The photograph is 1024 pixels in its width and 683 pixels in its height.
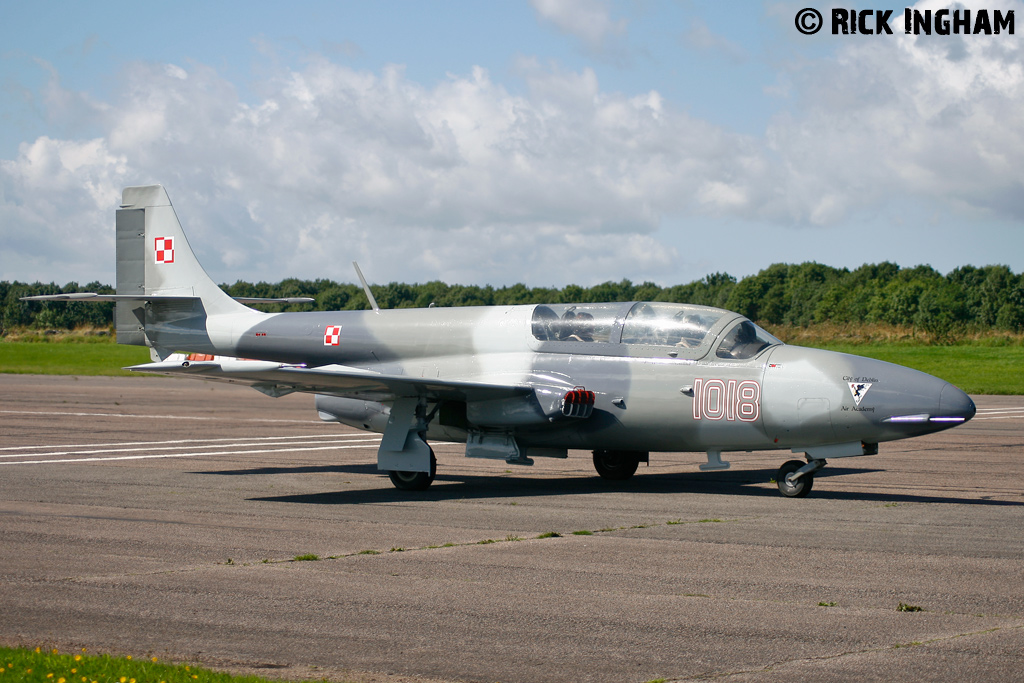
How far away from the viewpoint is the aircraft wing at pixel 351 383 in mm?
13172

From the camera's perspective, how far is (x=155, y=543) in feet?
31.9

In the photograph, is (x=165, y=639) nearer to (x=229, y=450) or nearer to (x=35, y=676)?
(x=35, y=676)

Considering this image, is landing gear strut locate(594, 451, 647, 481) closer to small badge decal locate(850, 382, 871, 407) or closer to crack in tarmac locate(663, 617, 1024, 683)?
small badge decal locate(850, 382, 871, 407)

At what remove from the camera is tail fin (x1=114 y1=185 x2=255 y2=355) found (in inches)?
675

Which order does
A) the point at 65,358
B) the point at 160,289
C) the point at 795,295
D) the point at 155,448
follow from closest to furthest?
1. the point at 160,289
2. the point at 155,448
3. the point at 65,358
4. the point at 795,295

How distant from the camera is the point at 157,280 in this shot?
17578 millimetres

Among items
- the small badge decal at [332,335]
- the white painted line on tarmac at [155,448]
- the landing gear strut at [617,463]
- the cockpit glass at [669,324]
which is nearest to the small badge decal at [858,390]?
the cockpit glass at [669,324]

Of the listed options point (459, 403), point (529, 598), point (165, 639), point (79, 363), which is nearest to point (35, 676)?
point (165, 639)

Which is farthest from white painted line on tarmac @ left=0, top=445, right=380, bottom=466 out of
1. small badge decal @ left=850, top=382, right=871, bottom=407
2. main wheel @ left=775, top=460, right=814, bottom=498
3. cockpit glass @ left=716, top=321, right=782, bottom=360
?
small badge decal @ left=850, top=382, right=871, bottom=407

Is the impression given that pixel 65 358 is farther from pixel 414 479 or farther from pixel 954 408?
pixel 954 408

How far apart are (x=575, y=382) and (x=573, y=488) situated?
163 centimetres

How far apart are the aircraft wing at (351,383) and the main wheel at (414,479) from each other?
3.11ft

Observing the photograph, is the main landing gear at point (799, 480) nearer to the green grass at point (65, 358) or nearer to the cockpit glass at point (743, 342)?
the cockpit glass at point (743, 342)

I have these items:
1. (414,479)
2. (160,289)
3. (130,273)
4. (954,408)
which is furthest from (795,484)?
(130,273)
